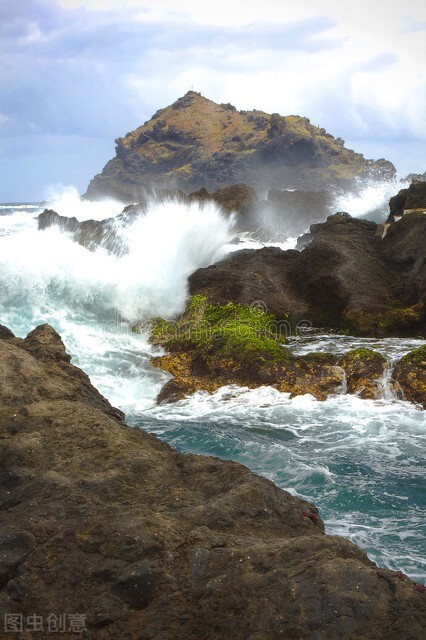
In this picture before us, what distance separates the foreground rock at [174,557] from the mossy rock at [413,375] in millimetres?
6098

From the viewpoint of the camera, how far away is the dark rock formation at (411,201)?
18.2 metres

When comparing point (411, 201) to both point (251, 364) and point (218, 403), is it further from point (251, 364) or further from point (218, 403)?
point (218, 403)

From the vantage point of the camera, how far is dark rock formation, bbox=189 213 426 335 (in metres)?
13.9

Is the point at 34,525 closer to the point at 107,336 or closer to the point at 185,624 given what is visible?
the point at 185,624

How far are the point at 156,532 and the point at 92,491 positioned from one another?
2.59ft

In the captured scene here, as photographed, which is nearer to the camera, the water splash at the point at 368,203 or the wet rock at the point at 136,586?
the wet rock at the point at 136,586

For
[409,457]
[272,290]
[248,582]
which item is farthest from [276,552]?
[272,290]

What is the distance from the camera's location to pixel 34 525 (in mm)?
3770

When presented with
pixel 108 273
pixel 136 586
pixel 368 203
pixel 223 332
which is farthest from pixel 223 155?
pixel 136 586

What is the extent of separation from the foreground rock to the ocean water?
7.16ft

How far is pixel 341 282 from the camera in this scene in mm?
14539
